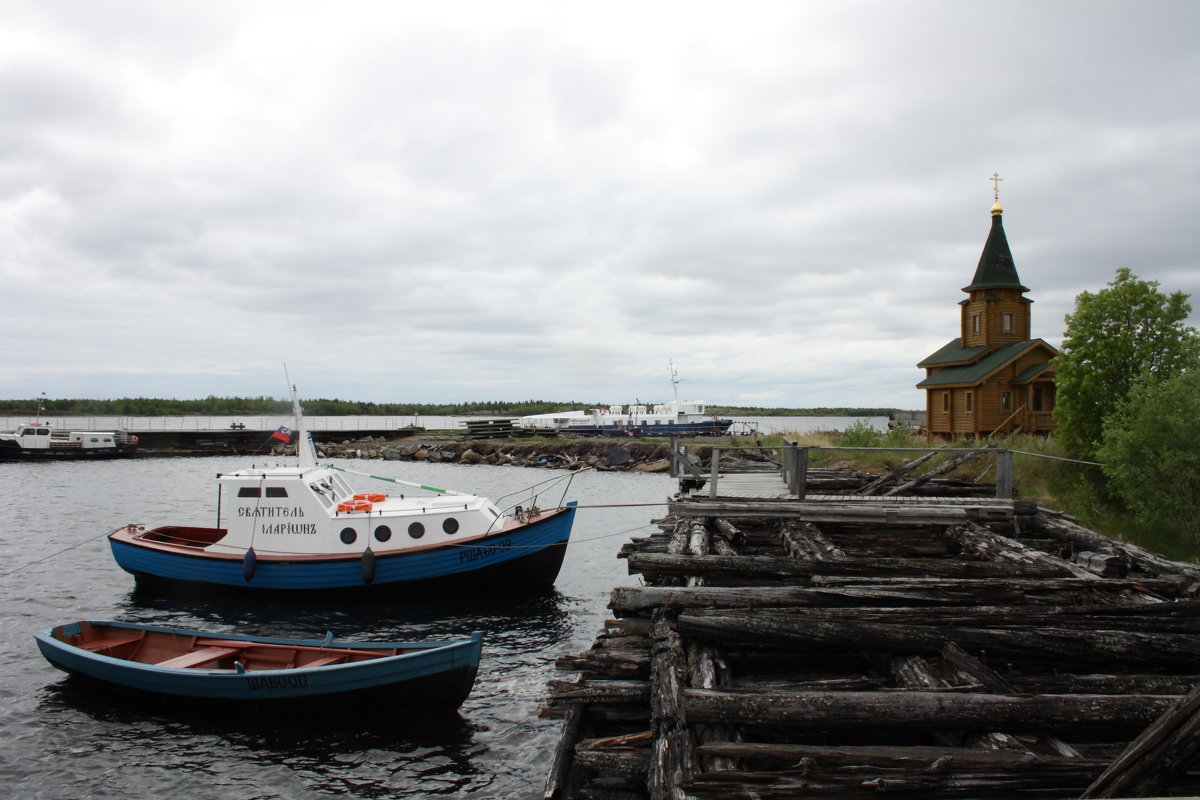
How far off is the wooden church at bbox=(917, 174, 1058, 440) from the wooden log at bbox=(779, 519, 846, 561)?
92.1ft

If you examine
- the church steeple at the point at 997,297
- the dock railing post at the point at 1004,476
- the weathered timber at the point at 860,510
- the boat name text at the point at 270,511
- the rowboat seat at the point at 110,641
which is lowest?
the rowboat seat at the point at 110,641

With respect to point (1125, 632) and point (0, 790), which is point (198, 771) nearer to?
point (0, 790)

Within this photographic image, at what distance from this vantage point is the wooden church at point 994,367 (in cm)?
3891

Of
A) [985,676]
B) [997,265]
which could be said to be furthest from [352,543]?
[997,265]

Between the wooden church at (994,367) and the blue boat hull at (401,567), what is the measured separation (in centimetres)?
2580

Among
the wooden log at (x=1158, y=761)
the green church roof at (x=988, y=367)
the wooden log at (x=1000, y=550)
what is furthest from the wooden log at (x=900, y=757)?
the green church roof at (x=988, y=367)

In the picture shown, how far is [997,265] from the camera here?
40344 millimetres

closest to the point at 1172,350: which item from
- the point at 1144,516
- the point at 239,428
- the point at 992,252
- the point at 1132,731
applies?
the point at 1144,516

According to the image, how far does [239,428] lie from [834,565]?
326 feet

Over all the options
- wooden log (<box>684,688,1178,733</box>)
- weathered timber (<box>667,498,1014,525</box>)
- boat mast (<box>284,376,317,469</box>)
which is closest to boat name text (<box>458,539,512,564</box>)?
boat mast (<box>284,376,317,469</box>)

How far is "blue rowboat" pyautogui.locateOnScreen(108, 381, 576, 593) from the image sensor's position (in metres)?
19.7

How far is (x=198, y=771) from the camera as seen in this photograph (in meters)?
11.2

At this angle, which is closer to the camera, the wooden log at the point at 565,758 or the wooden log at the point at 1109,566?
the wooden log at the point at 565,758

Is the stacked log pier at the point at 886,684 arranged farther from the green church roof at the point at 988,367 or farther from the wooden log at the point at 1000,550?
the green church roof at the point at 988,367
